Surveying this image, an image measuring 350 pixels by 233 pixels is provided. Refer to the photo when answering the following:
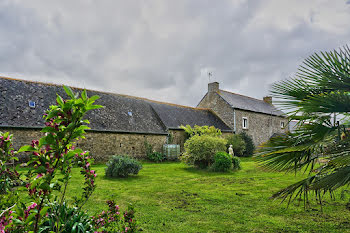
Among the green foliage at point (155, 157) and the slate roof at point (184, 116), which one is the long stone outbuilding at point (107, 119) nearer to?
the slate roof at point (184, 116)

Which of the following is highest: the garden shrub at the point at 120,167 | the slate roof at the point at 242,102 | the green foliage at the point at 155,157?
the slate roof at the point at 242,102

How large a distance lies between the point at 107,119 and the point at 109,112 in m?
0.94

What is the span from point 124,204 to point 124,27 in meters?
6.05

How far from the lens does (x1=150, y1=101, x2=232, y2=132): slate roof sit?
784 inches

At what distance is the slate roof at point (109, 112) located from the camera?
41.6 feet

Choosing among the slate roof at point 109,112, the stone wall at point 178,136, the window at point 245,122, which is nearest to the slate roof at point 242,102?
the window at point 245,122

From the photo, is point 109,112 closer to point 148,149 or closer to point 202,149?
point 148,149

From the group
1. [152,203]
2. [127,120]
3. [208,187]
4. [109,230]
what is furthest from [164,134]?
[109,230]

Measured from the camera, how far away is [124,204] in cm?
565

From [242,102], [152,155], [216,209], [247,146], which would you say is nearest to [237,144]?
[247,146]

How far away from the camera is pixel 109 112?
1669 cm

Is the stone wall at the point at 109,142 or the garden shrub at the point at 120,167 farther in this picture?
the stone wall at the point at 109,142

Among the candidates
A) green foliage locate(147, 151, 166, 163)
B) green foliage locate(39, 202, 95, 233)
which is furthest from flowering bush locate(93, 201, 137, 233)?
green foliage locate(147, 151, 166, 163)

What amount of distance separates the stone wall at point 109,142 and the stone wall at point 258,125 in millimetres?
10264
